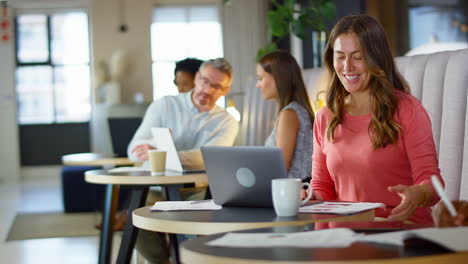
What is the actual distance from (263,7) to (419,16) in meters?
3.71

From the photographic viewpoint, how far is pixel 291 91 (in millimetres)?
3613

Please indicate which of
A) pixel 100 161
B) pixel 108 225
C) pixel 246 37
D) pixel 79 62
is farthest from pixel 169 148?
pixel 79 62

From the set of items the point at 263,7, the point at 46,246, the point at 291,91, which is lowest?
the point at 46,246

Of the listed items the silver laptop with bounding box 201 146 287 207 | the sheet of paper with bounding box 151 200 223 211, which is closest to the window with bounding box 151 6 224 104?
the sheet of paper with bounding box 151 200 223 211

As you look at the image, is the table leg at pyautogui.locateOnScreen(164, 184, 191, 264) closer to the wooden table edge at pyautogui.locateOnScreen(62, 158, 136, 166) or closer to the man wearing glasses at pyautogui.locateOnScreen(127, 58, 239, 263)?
the man wearing glasses at pyautogui.locateOnScreen(127, 58, 239, 263)

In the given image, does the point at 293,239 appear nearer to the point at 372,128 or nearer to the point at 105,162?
the point at 372,128

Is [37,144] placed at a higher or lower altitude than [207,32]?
lower

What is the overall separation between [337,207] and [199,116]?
7.84ft

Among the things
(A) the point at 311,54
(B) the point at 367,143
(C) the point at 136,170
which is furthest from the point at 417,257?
(A) the point at 311,54

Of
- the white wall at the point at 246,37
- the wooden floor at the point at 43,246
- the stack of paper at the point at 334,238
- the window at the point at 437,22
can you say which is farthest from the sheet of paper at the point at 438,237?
the white wall at the point at 246,37

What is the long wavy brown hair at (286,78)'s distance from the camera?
11.8 ft

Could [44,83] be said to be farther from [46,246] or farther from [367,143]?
Result: [367,143]

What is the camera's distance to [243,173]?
6.19 feet

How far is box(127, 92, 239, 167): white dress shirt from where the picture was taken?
163 inches
